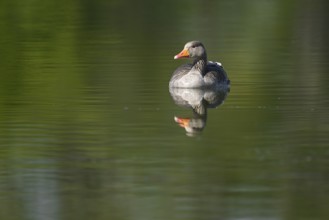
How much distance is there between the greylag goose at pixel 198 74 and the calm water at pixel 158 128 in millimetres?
296

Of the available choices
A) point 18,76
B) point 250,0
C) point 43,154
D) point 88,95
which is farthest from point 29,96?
point 250,0

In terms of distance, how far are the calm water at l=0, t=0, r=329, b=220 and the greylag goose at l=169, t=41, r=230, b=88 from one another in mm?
296

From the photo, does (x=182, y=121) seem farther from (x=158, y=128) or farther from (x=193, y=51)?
(x=193, y=51)

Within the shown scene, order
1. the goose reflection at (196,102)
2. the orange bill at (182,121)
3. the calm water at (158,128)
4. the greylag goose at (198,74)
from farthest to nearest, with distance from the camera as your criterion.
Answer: the greylag goose at (198,74)
the orange bill at (182,121)
the goose reflection at (196,102)
the calm water at (158,128)

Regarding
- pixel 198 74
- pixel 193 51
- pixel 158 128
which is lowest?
pixel 198 74

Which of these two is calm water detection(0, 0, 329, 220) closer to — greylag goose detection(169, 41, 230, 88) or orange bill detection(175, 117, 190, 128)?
orange bill detection(175, 117, 190, 128)

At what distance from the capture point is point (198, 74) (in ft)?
76.8

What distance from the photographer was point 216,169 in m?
14.8

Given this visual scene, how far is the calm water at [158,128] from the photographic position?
13.2 m

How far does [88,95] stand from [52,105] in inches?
46.7

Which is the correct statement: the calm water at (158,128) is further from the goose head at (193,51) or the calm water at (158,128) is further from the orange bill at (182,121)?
the goose head at (193,51)

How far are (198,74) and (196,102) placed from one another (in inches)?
78.4

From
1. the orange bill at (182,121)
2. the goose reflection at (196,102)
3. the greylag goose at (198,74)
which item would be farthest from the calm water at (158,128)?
the greylag goose at (198,74)

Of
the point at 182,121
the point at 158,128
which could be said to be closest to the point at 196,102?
the point at 182,121
